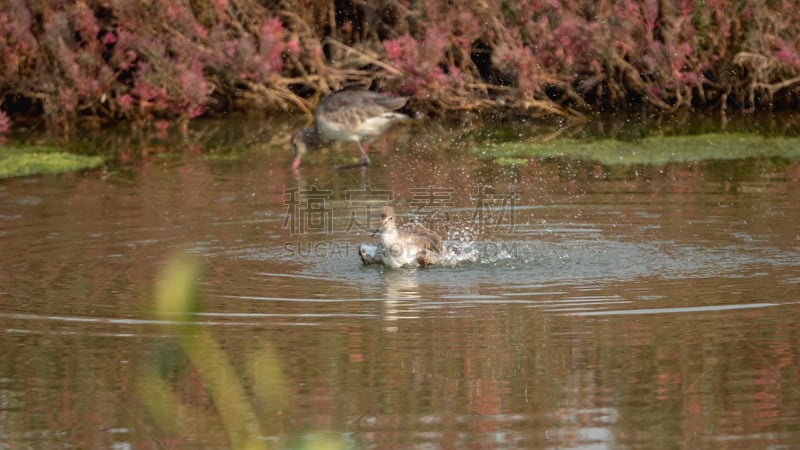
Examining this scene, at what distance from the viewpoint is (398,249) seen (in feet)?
35.7

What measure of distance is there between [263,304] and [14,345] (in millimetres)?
1635

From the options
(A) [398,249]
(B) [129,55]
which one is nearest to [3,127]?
(B) [129,55]

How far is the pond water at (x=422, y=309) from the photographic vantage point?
6.72 metres

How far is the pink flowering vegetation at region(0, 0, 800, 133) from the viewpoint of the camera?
63.0 feet

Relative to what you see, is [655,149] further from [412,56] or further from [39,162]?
[39,162]

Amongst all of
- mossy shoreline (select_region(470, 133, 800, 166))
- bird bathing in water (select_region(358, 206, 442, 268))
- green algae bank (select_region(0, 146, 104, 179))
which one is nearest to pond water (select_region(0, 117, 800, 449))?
bird bathing in water (select_region(358, 206, 442, 268))

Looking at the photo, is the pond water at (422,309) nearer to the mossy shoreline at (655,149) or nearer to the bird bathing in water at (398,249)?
the bird bathing in water at (398,249)

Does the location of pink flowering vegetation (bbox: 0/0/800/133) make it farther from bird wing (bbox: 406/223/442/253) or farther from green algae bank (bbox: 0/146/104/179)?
bird wing (bbox: 406/223/442/253)

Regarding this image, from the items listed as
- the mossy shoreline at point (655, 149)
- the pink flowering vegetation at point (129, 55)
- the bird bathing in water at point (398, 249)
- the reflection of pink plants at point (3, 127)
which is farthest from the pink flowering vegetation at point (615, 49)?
the bird bathing in water at point (398, 249)

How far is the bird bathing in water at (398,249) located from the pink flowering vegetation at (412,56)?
27.4ft

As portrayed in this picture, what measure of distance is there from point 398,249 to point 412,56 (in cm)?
892

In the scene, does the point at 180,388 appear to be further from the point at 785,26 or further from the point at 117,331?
the point at 785,26

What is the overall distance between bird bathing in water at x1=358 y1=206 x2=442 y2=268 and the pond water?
16 centimetres

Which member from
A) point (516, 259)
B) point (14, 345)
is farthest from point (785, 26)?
point (14, 345)
